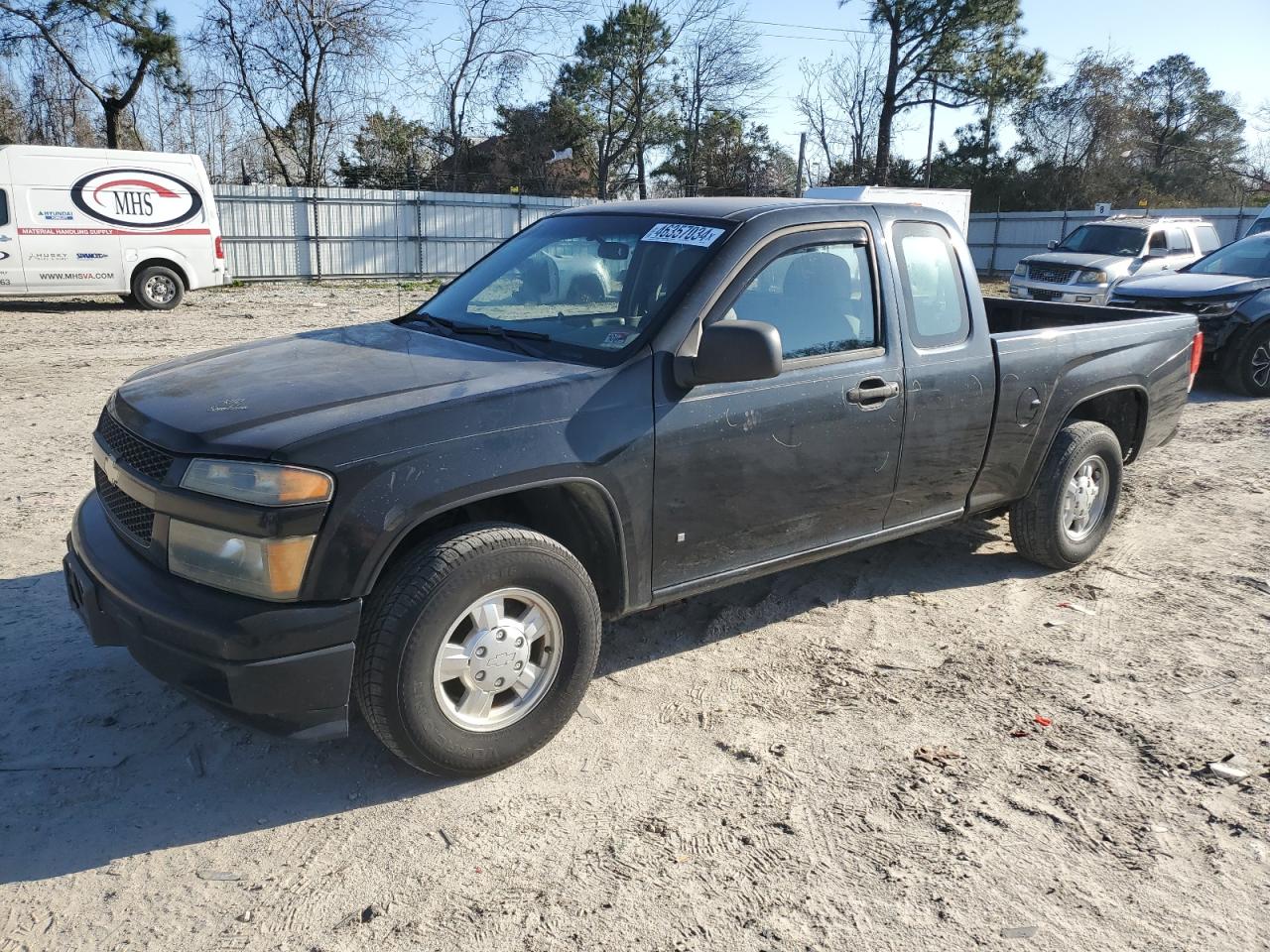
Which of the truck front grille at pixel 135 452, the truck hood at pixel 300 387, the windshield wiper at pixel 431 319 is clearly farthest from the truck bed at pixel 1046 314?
the truck front grille at pixel 135 452

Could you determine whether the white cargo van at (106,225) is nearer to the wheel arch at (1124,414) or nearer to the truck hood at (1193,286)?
the truck hood at (1193,286)

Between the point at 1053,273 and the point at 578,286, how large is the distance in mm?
13591

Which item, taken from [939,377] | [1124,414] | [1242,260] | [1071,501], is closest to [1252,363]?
[1242,260]

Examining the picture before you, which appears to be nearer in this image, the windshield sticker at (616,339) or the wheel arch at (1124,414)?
the windshield sticker at (616,339)

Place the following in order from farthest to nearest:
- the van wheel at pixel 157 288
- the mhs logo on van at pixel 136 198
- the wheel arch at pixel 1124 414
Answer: the van wheel at pixel 157 288
the mhs logo on van at pixel 136 198
the wheel arch at pixel 1124 414

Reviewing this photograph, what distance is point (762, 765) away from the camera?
3387 millimetres

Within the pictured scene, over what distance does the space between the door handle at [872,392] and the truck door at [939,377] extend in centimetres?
11

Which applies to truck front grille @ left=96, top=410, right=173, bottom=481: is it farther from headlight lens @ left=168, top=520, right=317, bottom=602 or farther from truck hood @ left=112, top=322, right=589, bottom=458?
headlight lens @ left=168, top=520, right=317, bottom=602

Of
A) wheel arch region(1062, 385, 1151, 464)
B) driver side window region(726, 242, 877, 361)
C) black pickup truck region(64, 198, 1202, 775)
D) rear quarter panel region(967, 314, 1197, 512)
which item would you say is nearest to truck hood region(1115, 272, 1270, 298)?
rear quarter panel region(967, 314, 1197, 512)

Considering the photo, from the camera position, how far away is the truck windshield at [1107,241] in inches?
632

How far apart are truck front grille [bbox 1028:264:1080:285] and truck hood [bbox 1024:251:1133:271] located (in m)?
0.06

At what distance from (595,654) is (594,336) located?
1196 mm

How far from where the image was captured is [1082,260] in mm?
15453

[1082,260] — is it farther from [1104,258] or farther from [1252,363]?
[1252,363]
